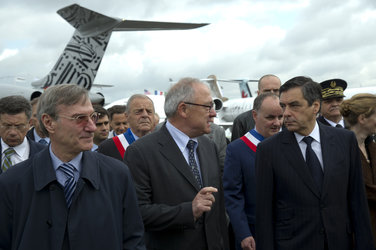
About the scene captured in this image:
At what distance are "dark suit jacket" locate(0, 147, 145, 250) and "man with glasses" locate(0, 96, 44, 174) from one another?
73.2 inches

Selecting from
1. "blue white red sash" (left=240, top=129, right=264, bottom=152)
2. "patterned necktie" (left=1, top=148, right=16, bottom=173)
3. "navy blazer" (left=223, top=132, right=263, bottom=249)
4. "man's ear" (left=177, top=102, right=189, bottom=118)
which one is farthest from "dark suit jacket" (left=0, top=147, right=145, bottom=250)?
"blue white red sash" (left=240, top=129, right=264, bottom=152)

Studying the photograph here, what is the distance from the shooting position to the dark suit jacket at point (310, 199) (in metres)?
2.84

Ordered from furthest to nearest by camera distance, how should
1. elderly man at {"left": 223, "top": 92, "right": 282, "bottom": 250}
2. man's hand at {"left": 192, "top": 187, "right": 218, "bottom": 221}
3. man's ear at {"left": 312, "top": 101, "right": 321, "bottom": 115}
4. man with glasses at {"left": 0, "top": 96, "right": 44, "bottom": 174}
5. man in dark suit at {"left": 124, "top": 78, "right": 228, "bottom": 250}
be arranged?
1. man with glasses at {"left": 0, "top": 96, "right": 44, "bottom": 174}
2. elderly man at {"left": 223, "top": 92, "right": 282, "bottom": 250}
3. man's ear at {"left": 312, "top": 101, "right": 321, "bottom": 115}
4. man in dark suit at {"left": 124, "top": 78, "right": 228, "bottom": 250}
5. man's hand at {"left": 192, "top": 187, "right": 218, "bottom": 221}

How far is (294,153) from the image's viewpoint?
117 inches

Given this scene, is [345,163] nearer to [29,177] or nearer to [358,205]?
[358,205]

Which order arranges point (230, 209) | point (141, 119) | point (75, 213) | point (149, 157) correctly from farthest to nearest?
1. point (141, 119)
2. point (230, 209)
3. point (149, 157)
4. point (75, 213)

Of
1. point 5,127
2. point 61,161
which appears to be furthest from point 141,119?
point 61,161

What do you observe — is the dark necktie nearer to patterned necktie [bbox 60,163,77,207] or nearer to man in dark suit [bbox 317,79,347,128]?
patterned necktie [bbox 60,163,77,207]

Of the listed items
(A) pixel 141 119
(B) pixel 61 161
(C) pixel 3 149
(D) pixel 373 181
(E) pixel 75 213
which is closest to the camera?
(E) pixel 75 213

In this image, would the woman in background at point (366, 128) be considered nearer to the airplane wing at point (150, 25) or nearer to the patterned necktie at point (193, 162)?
the patterned necktie at point (193, 162)

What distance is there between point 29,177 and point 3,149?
6.90 ft

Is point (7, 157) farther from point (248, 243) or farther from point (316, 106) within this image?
point (316, 106)

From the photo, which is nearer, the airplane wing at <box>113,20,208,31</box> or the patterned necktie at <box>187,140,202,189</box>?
the patterned necktie at <box>187,140,202,189</box>

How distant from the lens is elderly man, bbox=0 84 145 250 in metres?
2.06
